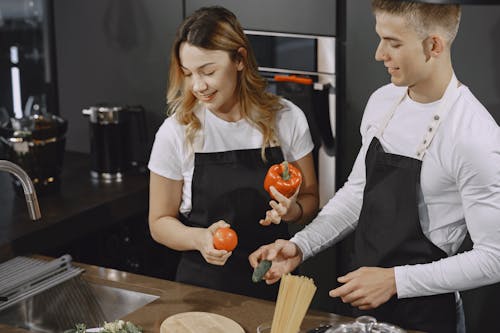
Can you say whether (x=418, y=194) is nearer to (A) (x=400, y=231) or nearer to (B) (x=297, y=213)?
(A) (x=400, y=231)

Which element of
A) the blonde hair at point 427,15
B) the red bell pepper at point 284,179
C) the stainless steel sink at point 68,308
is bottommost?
the stainless steel sink at point 68,308

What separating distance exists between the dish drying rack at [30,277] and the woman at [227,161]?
302mm

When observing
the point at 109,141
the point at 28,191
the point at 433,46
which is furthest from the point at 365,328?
the point at 109,141

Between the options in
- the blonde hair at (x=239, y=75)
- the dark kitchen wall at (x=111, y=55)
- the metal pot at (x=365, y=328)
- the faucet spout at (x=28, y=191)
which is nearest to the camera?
the metal pot at (x=365, y=328)

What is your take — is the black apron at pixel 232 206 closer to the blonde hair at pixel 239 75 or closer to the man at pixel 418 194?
the blonde hair at pixel 239 75

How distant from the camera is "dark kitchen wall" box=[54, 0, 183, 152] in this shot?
385cm

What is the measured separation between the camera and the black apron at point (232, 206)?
8.98ft

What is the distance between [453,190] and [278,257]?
50 centimetres

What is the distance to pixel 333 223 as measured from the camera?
255cm

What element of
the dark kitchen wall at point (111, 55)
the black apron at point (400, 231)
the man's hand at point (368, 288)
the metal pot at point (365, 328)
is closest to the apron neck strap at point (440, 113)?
the black apron at point (400, 231)

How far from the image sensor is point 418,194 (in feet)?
7.73

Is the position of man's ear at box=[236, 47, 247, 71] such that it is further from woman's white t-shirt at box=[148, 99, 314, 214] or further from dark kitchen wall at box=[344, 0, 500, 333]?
dark kitchen wall at box=[344, 0, 500, 333]

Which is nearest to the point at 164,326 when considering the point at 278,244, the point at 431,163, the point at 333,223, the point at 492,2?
the point at 278,244

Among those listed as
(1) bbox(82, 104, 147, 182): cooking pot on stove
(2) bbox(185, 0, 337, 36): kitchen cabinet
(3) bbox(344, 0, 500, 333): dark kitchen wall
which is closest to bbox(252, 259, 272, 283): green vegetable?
(3) bbox(344, 0, 500, 333): dark kitchen wall
